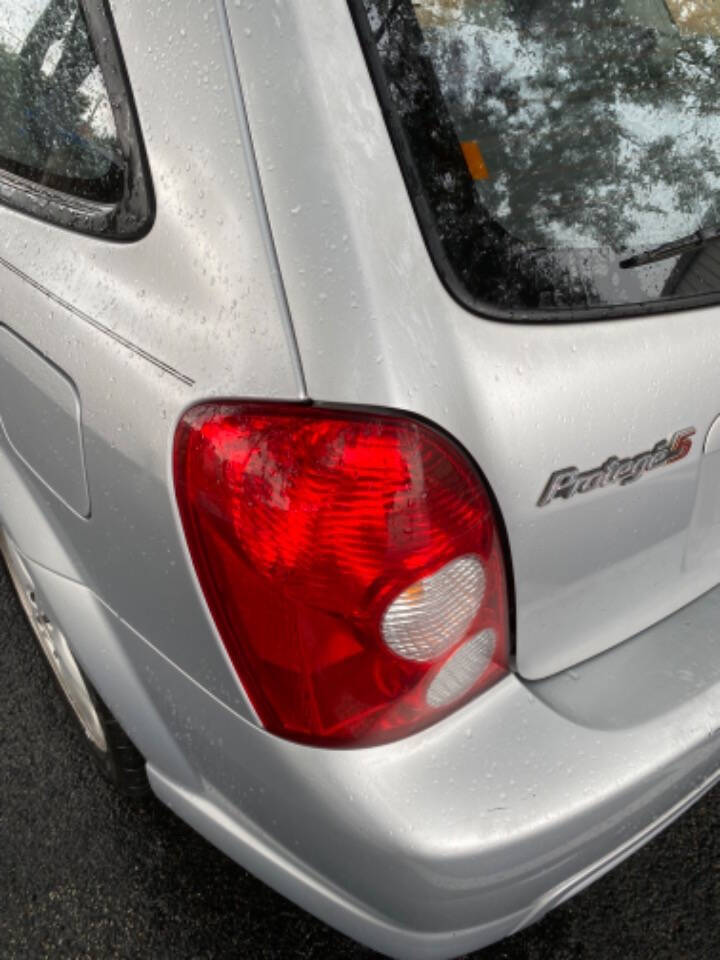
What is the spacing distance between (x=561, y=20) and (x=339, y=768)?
3.20 feet

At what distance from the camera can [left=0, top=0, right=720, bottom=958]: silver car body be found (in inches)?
40.7

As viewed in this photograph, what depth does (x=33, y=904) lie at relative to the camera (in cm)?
187

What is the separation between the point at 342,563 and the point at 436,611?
133mm

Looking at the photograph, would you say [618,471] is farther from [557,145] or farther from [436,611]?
[557,145]

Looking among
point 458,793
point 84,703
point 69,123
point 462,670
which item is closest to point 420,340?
point 462,670

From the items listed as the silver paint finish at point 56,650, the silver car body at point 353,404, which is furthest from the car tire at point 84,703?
the silver car body at point 353,404

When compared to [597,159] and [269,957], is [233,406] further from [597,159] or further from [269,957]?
[269,957]

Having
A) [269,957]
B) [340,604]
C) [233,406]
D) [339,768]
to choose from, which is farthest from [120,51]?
[269,957]

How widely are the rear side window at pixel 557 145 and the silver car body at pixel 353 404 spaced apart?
0.12ft

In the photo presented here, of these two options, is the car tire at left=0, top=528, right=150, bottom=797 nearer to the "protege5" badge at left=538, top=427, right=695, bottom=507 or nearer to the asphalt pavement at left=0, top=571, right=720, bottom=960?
the asphalt pavement at left=0, top=571, right=720, bottom=960

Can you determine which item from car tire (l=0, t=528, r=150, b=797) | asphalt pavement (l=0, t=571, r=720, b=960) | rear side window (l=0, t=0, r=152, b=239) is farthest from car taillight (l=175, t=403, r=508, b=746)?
asphalt pavement (l=0, t=571, r=720, b=960)

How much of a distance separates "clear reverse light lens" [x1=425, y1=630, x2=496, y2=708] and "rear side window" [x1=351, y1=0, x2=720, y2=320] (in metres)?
0.40

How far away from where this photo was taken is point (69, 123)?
1.33 meters

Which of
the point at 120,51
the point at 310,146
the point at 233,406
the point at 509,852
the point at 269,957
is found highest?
the point at 120,51
